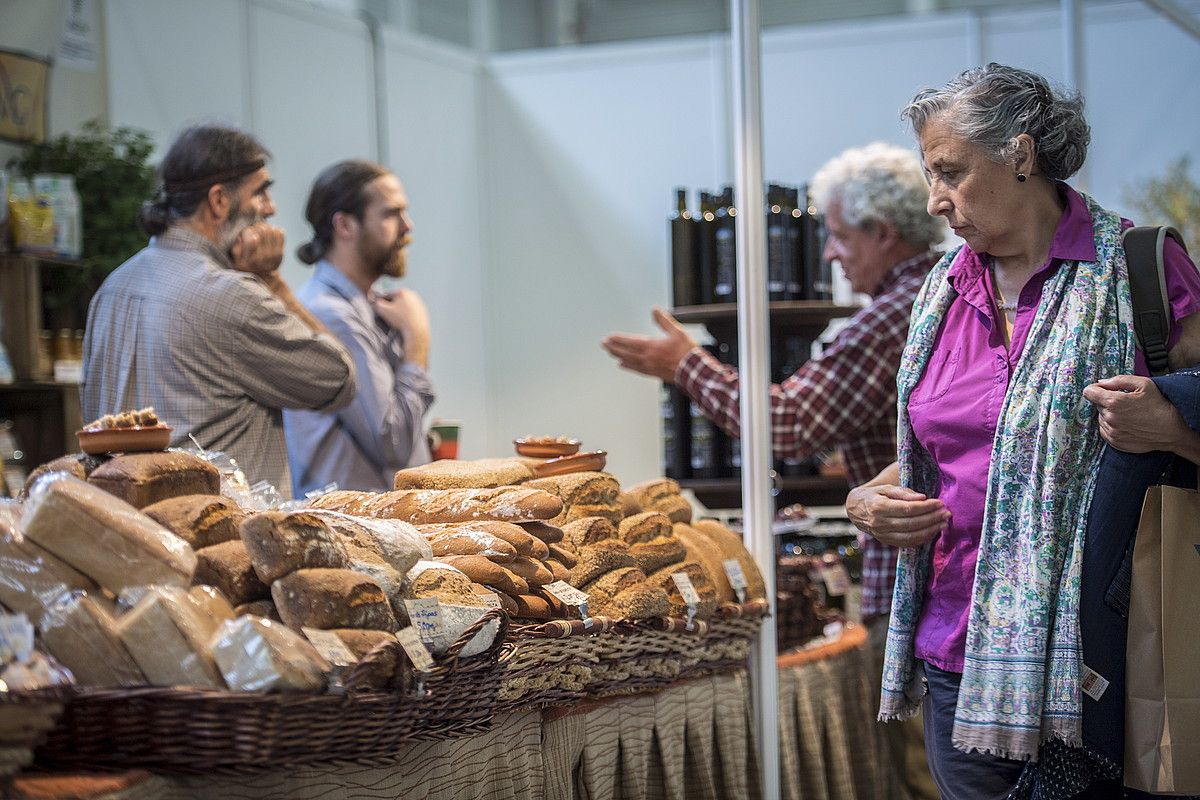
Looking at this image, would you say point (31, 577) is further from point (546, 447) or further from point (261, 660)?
point (546, 447)

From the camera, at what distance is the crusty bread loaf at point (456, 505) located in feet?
7.52

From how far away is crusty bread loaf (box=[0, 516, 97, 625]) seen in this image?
156cm

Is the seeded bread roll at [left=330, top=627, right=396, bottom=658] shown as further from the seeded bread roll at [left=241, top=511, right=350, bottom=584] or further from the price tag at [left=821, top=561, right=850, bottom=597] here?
the price tag at [left=821, top=561, right=850, bottom=597]

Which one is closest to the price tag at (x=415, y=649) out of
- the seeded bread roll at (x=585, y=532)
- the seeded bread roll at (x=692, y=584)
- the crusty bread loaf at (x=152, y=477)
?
the crusty bread loaf at (x=152, y=477)

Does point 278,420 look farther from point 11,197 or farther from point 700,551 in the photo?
point 11,197

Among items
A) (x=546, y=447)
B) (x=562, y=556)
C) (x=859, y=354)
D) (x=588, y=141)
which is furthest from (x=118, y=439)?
(x=588, y=141)

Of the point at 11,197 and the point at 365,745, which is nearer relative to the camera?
the point at 365,745

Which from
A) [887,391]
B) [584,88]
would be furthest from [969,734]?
[584,88]

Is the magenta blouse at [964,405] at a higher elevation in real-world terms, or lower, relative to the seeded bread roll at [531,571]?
higher

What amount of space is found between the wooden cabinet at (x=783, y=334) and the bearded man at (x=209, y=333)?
122 cm

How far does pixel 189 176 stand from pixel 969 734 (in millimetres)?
2074

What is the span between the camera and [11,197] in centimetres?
462

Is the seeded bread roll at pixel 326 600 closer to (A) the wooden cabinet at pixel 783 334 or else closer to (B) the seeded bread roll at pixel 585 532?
(B) the seeded bread roll at pixel 585 532

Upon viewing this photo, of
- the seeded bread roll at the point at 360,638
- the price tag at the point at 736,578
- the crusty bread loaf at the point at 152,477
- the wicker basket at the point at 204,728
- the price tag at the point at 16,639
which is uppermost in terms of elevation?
the crusty bread loaf at the point at 152,477
